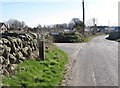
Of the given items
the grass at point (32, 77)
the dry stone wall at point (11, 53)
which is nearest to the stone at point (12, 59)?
the dry stone wall at point (11, 53)

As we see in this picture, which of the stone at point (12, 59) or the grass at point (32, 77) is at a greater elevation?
the stone at point (12, 59)

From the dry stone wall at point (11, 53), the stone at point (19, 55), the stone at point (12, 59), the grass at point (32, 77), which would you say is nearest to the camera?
the grass at point (32, 77)

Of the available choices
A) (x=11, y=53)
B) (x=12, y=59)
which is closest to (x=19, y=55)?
(x=11, y=53)

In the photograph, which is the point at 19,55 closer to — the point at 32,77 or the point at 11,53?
the point at 11,53

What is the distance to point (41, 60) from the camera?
623 inches

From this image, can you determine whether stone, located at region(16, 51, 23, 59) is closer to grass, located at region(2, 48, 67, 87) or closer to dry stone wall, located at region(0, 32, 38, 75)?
dry stone wall, located at region(0, 32, 38, 75)

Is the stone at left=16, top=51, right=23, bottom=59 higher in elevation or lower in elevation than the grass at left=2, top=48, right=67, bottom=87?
higher

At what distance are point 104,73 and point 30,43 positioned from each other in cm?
520

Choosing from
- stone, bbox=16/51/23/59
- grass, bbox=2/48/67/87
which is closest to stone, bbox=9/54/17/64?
grass, bbox=2/48/67/87

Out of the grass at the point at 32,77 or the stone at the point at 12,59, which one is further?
the stone at the point at 12,59

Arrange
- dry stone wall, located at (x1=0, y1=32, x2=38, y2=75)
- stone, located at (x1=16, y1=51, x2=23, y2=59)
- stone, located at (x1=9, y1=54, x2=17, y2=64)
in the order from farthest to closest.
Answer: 1. stone, located at (x1=16, y1=51, x2=23, y2=59)
2. stone, located at (x1=9, y1=54, x2=17, y2=64)
3. dry stone wall, located at (x1=0, y1=32, x2=38, y2=75)

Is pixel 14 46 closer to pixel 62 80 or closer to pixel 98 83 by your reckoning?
pixel 62 80

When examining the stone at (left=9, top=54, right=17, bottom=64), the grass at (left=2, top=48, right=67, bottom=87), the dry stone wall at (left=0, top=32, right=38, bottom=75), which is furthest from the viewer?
the stone at (left=9, top=54, right=17, bottom=64)

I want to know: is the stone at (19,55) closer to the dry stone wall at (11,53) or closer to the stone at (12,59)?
the dry stone wall at (11,53)
